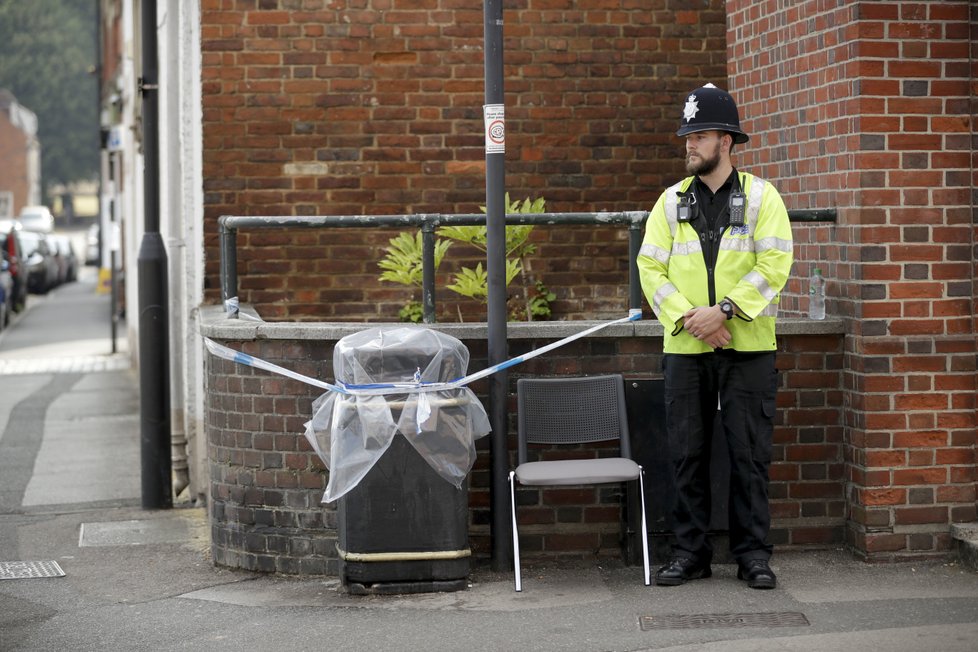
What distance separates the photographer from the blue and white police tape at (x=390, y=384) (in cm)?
653

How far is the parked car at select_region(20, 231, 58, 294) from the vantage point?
1401 inches

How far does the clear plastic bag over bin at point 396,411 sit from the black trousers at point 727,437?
0.91m

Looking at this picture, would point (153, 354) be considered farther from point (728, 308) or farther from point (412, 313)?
point (728, 308)

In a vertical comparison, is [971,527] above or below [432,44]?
below

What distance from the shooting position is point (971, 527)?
698 cm

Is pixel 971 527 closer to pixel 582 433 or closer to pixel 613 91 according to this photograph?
pixel 582 433

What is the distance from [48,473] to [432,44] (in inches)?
169

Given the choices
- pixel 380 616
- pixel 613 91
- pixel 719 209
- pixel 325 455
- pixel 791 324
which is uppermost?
pixel 613 91

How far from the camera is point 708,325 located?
20.6ft

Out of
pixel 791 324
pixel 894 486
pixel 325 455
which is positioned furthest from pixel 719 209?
pixel 325 455

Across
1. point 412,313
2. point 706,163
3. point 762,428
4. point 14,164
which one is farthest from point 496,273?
point 14,164

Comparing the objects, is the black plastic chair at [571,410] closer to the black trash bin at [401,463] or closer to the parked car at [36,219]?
the black trash bin at [401,463]

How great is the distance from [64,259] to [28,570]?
123 feet

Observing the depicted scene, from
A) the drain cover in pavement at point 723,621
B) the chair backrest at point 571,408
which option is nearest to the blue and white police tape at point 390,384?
the chair backrest at point 571,408
